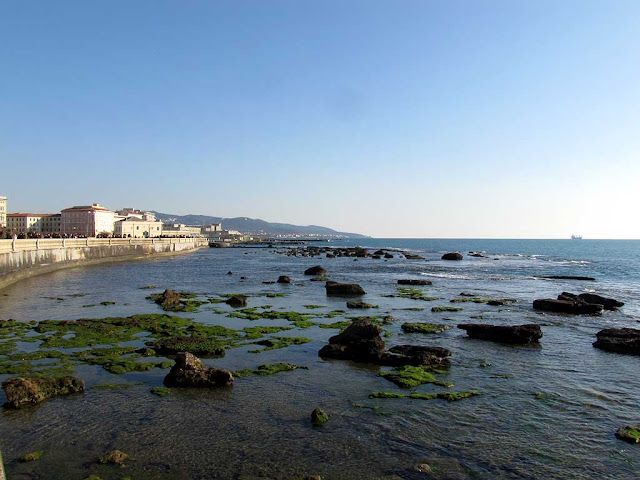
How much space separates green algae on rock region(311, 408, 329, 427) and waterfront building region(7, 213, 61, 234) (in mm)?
186846

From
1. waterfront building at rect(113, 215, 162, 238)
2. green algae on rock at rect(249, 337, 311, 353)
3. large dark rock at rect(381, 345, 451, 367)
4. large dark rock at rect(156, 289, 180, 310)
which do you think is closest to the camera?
large dark rock at rect(381, 345, 451, 367)

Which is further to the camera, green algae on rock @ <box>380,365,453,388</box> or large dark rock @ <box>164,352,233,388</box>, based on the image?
green algae on rock @ <box>380,365,453,388</box>

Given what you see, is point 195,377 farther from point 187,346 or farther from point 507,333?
point 507,333

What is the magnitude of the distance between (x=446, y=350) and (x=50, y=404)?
1362 cm

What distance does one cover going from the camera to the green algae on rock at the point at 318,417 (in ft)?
37.9

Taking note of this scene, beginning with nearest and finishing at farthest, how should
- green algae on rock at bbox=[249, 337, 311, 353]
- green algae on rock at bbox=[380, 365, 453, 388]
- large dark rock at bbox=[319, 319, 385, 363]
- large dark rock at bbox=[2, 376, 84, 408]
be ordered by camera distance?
large dark rock at bbox=[2, 376, 84, 408] < green algae on rock at bbox=[380, 365, 453, 388] < large dark rock at bbox=[319, 319, 385, 363] < green algae on rock at bbox=[249, 337, 311, 353]

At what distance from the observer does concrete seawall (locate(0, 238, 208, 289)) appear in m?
40.7

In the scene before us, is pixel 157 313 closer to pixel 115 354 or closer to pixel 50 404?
pixel 115 354

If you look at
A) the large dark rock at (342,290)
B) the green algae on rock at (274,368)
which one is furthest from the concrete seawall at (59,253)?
the green algae on rock at (274,368)

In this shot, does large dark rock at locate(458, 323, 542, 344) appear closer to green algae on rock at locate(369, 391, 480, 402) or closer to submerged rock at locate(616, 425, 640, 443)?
green algae on rock at locate(369, 391, 480, 402)

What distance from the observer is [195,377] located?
14.2 m

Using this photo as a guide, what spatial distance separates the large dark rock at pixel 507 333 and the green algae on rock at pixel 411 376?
21.5 ft

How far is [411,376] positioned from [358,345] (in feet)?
10.4

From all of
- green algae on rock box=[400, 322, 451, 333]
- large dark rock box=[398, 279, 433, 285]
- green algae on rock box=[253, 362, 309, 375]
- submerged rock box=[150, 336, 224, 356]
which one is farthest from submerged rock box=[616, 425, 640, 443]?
large dark rock box=[398, 279, 433, 285]
